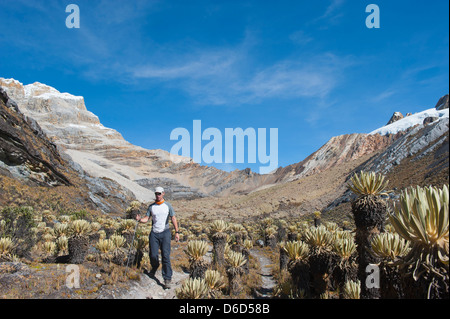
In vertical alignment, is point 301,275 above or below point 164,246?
below

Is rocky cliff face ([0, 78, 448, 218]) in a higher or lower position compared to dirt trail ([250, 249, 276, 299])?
higher

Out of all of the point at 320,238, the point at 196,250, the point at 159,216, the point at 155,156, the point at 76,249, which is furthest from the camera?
the point at 155,156

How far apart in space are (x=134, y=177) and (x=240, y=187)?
1649 inches

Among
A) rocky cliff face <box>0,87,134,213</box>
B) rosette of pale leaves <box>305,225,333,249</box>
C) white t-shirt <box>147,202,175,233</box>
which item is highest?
rocky cliff face <box>0,87,134,213</box>

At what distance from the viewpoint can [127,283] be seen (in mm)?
6484

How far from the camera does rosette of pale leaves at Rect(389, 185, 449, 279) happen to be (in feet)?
9.20

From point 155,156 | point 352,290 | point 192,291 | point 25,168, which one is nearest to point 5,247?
point 192,291

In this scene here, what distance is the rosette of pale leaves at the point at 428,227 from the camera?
2805 millimetres

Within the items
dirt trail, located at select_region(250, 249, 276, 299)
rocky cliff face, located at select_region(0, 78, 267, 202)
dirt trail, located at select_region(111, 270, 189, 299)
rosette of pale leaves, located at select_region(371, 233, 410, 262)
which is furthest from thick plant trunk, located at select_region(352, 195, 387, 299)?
rocky cliff face, located at select_region(0, 78, 267, 202)

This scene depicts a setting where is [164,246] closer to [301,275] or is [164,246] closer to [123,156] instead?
[301,275]

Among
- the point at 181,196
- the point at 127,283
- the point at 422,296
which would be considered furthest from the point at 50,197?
the point at 181,196

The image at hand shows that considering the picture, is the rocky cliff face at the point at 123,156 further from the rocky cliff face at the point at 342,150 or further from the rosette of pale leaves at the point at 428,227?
the rosette of pale leaves at the point at 428,227

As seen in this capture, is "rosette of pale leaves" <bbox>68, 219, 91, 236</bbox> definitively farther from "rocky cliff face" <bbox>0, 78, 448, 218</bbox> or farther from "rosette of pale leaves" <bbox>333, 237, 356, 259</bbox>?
"rocky cliff face" <bbox>0, 78, 448, 218</bbox>

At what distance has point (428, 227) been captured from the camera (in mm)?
2896
